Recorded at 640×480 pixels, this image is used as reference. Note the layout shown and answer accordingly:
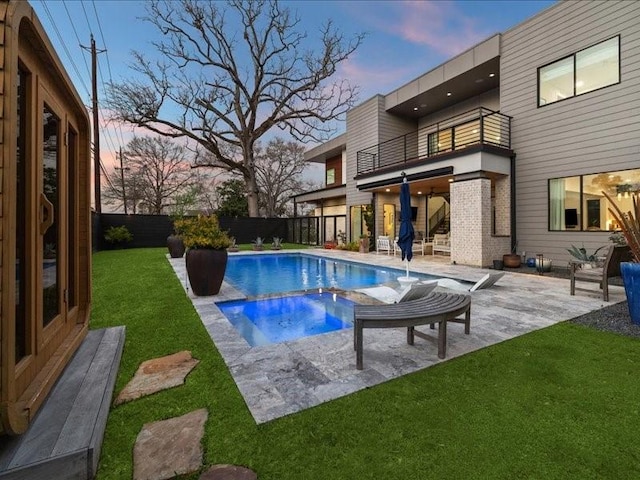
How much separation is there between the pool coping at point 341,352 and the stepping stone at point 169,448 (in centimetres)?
41

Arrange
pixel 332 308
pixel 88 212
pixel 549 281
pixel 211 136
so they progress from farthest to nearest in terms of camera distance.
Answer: pixel 211 136, pixel 549 281, pixel 332 308, pixel 88 212

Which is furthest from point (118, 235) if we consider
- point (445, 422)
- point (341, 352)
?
point (445, 422)

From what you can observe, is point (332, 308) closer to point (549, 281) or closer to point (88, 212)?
point (88, 212)

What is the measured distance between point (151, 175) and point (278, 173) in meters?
11.4

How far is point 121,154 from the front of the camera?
24.6 m

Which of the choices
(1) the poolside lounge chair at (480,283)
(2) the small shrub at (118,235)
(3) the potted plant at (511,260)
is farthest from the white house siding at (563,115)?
(2) the small shrub at (118,235)

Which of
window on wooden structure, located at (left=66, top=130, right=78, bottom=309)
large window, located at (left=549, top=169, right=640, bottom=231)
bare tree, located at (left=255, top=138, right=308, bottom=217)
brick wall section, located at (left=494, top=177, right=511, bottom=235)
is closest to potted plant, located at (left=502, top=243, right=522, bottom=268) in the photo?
brick wall section, located at (left=494, top=177, right=511, bottom=235)

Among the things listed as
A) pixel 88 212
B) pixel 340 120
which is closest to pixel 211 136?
pixel 340 120

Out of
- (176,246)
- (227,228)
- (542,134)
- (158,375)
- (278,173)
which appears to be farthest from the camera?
(278,173)

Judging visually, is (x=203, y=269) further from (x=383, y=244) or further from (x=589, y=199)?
(x=589, y=199)

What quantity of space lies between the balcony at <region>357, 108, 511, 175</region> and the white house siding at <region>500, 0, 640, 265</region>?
44cm

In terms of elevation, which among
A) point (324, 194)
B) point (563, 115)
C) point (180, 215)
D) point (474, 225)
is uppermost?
point (563, 115)

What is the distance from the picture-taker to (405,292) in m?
4.39

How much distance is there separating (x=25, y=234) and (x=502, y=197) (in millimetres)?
12020
